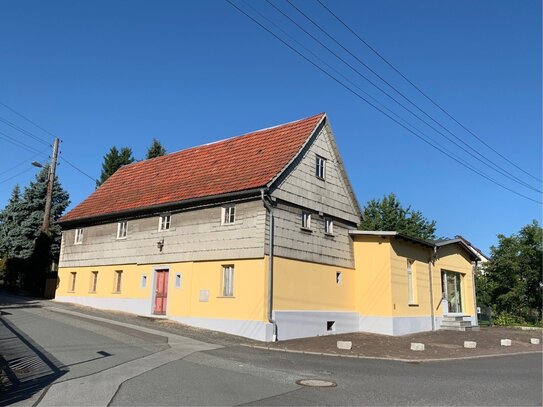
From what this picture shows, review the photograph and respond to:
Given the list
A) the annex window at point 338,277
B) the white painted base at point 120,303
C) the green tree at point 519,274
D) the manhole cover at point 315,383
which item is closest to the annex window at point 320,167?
the annex window at point 338,277

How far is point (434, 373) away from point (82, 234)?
21786 mm

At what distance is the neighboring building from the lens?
18.9 metres

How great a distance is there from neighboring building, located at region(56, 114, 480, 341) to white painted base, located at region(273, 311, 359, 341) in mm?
44

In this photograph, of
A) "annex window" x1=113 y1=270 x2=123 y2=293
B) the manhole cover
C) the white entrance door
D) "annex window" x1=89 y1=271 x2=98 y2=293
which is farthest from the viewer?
the white entrance door

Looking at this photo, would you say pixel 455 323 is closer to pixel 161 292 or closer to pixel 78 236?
pixel 161 292

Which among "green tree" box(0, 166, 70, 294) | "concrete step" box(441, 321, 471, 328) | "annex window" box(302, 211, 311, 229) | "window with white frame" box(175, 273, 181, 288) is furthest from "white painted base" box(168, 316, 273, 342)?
"green tree" box(0, 166, 70, 294)

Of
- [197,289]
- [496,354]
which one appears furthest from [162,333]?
[496,354]

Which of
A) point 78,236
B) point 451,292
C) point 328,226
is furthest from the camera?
point 78,236

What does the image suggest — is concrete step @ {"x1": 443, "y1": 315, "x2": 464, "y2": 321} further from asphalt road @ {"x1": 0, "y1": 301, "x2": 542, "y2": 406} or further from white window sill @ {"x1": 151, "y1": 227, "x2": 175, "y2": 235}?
white window sill @ {"x1": 151, "y1": 227, "x2": 175, "y2": 235}

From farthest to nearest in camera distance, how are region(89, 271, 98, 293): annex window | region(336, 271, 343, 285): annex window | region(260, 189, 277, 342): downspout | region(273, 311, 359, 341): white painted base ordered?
region(89, 271, 98, 293): annex window < region(336, 271, 343, 285): annex window < region(273, 311, 359, 341): white painted base < region(260, 189, 277, 342): downspout

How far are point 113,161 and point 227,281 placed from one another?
3516 centimetres

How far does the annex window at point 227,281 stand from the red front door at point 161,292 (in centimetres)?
362

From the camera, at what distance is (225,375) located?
33.3 ft

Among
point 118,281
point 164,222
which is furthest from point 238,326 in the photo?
point 118,281
